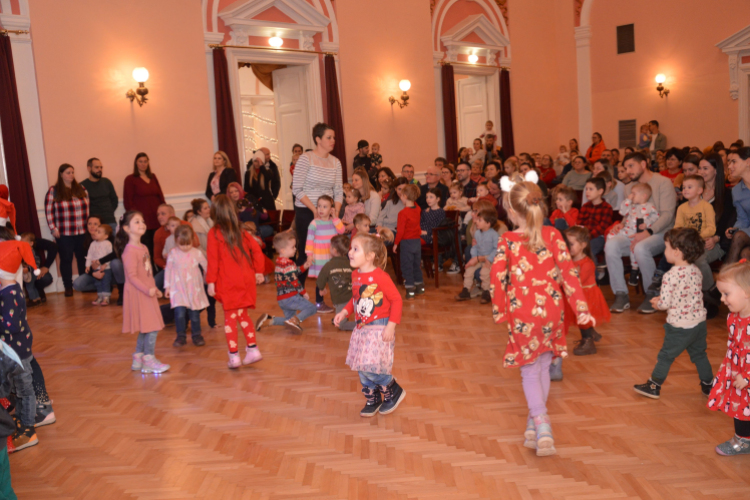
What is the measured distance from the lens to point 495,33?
12.9m

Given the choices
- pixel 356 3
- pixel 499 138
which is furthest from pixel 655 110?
pixel 356 3

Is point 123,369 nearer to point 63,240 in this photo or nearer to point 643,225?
point 63,240

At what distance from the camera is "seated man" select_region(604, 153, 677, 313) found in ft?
19.2

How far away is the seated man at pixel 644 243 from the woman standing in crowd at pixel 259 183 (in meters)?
5.16

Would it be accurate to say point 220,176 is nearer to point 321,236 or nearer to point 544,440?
point 321,236

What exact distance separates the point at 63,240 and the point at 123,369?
356 centimetres

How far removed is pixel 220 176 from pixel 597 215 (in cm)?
492

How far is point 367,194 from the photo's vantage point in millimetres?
7715

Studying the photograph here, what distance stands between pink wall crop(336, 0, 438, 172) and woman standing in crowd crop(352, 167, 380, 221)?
3.31 m

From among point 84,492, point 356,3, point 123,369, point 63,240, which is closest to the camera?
point 84,492

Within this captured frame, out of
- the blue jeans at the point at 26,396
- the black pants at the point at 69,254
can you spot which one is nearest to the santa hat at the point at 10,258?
the blue jeans at the point at 26,396

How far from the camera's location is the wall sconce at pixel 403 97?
11312 mm

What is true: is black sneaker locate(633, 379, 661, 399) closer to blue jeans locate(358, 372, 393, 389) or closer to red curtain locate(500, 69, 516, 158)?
blue jeans locate(358, 372, 393, 389)

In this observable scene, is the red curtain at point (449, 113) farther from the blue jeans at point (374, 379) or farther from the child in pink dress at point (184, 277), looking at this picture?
the blue jeans at point (374, 379)
